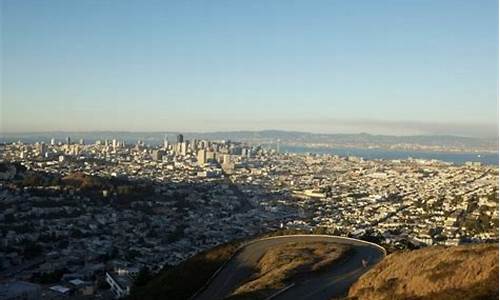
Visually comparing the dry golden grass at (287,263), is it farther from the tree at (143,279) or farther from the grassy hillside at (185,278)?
the tree at (143,279)

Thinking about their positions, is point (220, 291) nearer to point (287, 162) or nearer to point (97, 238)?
point (97, 238)

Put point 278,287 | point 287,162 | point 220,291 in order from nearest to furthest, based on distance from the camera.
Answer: point 278,287 < point 220,291 < point 287,162

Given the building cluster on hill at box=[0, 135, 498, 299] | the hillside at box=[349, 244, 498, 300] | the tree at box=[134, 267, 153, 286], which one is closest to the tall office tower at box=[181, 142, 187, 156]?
the building cluster on hill at box=[0, 135, 498, 299]

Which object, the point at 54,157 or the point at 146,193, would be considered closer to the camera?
the point at 146,193

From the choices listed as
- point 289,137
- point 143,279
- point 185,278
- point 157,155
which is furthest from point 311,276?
point 289,137

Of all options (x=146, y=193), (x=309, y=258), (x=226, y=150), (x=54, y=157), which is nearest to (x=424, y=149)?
(x=226, y=150)
